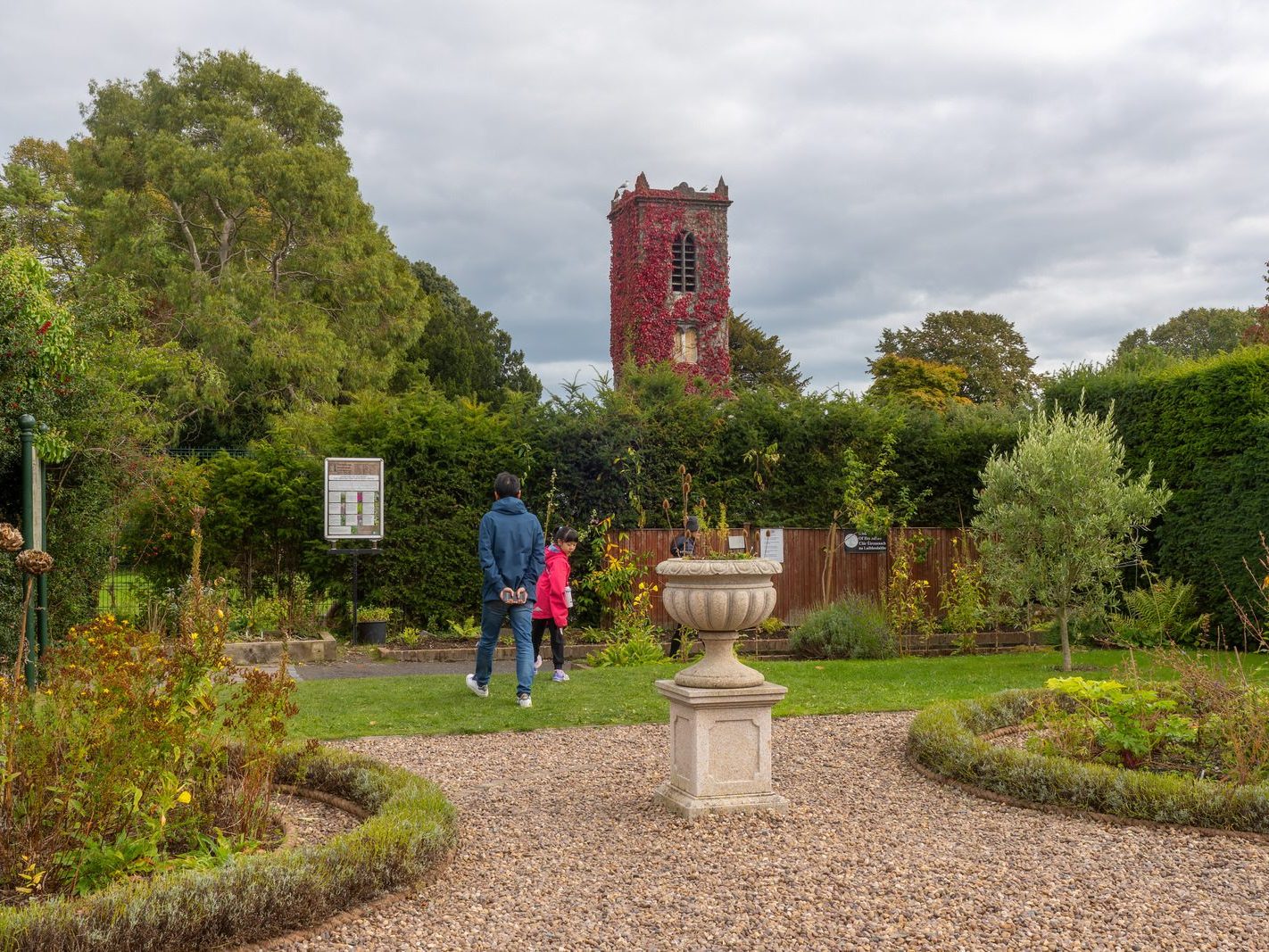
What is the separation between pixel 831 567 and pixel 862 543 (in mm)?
630

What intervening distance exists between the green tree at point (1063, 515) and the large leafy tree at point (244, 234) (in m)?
21.8

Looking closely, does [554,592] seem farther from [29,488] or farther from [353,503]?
[29,488]

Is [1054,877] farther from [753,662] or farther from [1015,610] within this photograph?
[1015,610]

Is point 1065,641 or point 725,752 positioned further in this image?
point 1065,641

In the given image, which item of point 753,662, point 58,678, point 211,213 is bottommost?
point 753,662

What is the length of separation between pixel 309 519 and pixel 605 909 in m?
10.7

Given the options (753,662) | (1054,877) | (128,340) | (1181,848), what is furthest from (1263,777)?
(128,340)

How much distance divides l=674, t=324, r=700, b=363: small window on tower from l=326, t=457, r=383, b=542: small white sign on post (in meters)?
24.9

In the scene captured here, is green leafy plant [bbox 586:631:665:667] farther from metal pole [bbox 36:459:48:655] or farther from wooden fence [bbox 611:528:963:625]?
metal pole [bbox 36:459:48:655]

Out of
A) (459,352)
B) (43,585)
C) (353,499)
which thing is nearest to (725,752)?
(43,585)

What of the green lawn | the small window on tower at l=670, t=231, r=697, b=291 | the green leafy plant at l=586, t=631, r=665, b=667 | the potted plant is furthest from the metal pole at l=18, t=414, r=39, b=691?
the small window on tower at l=670, t=231, r=697, b=291

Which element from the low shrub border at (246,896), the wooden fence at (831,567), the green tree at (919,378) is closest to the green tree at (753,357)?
the green tree at (919,378)

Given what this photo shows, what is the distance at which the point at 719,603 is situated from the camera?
5680 mm

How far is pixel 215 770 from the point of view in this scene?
15.7ft
